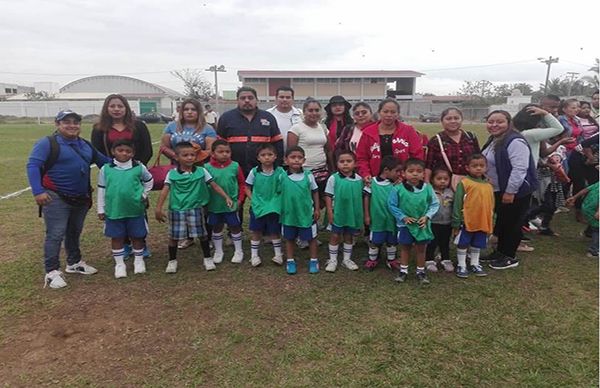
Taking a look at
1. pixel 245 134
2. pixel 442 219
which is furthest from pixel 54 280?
pixel 442 219

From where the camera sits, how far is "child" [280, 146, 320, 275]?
4379 mm

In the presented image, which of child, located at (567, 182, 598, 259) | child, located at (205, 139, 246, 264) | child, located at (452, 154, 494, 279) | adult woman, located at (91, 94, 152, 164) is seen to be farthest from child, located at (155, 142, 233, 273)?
child, located at (567, 182, 598, 259)

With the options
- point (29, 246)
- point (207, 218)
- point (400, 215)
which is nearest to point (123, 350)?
point (207, 218)

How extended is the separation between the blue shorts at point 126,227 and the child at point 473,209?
3111 mm

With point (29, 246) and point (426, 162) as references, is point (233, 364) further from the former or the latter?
point (29, 246)

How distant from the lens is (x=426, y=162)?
4.56m

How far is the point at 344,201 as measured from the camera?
14.4 feet

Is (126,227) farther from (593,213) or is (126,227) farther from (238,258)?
(593,213)

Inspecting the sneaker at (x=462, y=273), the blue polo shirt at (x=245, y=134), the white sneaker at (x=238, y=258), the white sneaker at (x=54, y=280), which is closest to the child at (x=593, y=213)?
the sneaker at (x=462, y=273)

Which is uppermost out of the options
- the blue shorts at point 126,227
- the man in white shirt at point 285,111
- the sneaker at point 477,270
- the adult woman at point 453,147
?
the man in white shirt at point 285,111

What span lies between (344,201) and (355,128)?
99cm

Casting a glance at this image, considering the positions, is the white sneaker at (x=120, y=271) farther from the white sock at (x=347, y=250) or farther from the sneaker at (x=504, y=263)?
the sneaker at (x=504, y=263)

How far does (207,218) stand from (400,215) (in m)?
2.04

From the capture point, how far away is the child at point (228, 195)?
4.52m
